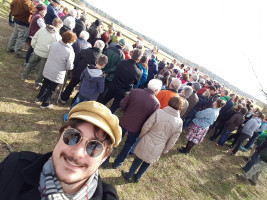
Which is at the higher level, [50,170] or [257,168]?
[50,170]

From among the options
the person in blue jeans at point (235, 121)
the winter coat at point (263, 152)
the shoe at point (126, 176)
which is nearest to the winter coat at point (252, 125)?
the person in blue jeans at point (235, 121)

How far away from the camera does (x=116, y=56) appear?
5.16 meters

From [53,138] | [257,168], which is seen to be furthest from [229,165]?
[53,138]

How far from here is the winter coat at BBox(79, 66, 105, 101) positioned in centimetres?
412

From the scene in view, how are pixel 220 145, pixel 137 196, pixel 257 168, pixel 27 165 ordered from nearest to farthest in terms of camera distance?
1. pixel 27 165
2. pixel 137 196
3. pixel 257 168
4. pixel 220 145

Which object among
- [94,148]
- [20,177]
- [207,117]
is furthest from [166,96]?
[20,177]

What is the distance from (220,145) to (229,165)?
1323 mm

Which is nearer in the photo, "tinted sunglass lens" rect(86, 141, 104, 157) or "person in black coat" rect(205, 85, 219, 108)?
"tinted sunglass lens" rect(86, 141, 104, 157)

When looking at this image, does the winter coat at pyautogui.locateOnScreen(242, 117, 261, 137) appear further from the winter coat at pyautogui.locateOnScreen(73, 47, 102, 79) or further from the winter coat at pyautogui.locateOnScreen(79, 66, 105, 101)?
the winter coat at pyautogui.locateOnScreen(73, 47, 102, 79)

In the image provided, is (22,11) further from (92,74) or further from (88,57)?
(92,74)

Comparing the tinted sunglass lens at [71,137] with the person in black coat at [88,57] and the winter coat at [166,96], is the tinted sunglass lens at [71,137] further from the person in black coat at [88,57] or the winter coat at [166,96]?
the person in black coat at [88,57]

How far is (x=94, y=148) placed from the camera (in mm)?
1266

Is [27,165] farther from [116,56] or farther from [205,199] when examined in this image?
[205,199]

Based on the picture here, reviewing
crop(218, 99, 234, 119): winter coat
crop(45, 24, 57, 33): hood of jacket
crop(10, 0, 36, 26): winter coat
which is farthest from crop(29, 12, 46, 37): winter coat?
crop(218, 99, 234, 119): winter coat
